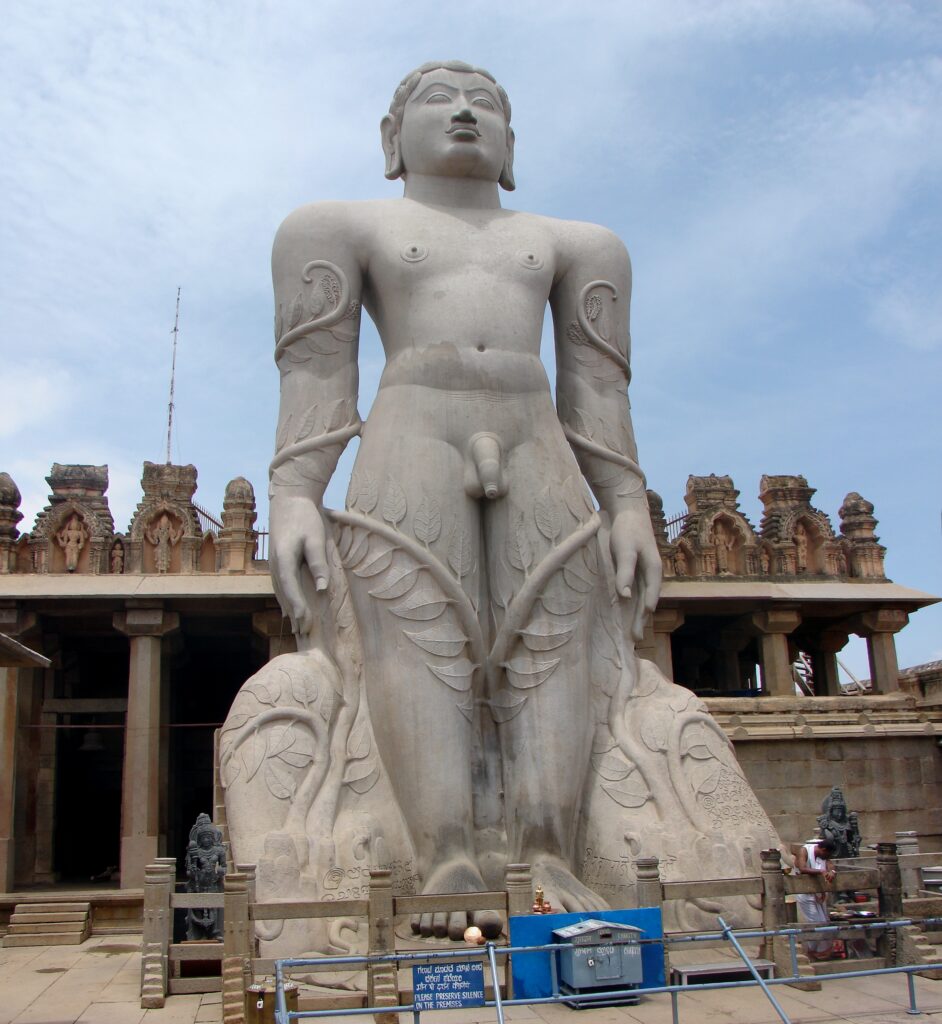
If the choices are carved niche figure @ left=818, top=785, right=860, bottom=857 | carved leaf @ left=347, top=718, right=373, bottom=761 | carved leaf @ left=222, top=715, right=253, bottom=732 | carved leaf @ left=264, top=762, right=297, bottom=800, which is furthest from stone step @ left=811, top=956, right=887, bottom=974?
carved leaf @ left=222, top=715, right=253, bottom=732

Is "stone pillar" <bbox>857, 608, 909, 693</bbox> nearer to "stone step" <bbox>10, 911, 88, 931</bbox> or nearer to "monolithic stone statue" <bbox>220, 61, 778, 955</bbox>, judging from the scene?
"monolithic stone statue" <bbox>220, 61, 778, 955</bbox>

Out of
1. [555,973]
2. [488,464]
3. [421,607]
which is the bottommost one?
[555,973]

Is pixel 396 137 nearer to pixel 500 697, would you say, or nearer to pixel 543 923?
pixel 500 697

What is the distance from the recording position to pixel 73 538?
54.5 ft

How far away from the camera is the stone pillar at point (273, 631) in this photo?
15820 mm

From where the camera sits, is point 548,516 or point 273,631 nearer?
point 548,516

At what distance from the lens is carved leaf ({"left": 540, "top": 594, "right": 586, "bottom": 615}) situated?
8070mm

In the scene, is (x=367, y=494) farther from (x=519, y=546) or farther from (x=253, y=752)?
(x=253, y=752)

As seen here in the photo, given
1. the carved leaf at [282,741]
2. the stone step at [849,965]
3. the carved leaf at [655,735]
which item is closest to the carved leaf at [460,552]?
the carved leaf at [282,741]

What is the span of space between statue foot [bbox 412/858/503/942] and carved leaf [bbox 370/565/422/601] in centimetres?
200

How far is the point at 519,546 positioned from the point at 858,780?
7.41 meters

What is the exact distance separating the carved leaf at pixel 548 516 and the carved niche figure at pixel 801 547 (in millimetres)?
10996

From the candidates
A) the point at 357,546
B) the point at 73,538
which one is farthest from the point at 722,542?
the point at 357,546

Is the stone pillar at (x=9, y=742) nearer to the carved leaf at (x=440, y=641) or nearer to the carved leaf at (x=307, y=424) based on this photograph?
the carved leaf at (x=307, y=424)
